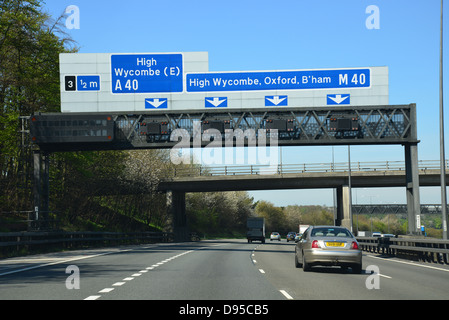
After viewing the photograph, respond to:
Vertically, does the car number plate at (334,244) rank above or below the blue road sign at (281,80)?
below

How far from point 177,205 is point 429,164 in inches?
1039

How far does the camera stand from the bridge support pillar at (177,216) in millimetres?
65688

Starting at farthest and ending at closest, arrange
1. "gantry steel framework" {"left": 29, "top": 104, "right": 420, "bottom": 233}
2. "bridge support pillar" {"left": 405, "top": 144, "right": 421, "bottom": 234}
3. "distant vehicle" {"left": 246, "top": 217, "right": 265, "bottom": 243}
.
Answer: "distant vehicle" {"left": 246, "top": 217, "right": 265, "bottom": 243}, "gantry steel framework" {"left": 29, "top": 104, "right": 420, "bottom": 233}, "bridge support pillar" {"left": 405, "top": 144, "right": 421, "bottom": 234}

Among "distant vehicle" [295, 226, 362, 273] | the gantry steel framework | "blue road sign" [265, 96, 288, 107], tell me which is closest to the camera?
"distant vehicle" [295, 226, 362, 273]

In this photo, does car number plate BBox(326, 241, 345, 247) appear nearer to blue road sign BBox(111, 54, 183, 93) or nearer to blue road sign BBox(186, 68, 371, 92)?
blue road sign BBox(186, 68, 371, 92)

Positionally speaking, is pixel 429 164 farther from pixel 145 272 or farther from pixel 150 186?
pixel 145 272

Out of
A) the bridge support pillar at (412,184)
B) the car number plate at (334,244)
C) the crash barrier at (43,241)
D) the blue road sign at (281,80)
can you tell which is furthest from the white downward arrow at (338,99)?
the car number plate at (334,244)

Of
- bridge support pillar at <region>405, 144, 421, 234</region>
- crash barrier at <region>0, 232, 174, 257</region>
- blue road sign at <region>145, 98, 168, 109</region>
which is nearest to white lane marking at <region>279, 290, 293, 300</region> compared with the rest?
crash barrier at <region>0, 232, 174, 257</region>

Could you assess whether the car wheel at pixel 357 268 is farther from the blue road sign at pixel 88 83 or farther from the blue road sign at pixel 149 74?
the blue road sign at pixel 88 83

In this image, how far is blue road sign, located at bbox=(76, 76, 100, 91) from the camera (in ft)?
123

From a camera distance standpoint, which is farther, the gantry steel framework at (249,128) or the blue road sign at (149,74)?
the gantry steel framework at (249,128)

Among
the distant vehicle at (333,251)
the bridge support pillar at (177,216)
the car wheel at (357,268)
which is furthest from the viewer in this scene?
the bridge support pillar at (177,216)

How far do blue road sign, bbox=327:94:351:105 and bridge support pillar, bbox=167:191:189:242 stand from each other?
105ft

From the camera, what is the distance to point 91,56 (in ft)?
124
